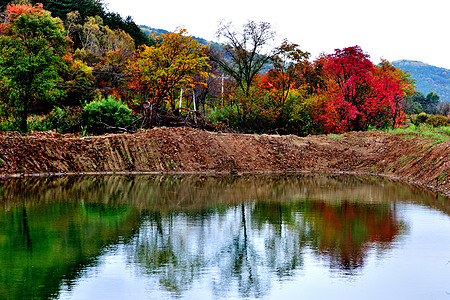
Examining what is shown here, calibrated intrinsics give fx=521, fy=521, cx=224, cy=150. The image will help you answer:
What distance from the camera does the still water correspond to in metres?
8.05

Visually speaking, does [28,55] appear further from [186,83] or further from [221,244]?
[221,244]

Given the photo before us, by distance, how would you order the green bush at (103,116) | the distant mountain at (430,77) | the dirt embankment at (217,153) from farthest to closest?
the distant mountain at (430,77) < the green bush at (103,116) < the dirt embankment at (217,153)

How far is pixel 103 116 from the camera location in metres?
34.1

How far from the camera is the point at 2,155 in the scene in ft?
82.5

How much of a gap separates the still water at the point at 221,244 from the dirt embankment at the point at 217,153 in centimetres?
598

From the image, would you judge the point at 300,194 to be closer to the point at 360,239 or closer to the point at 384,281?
the point at 360,239

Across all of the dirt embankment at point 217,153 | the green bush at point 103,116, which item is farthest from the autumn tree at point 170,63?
the dirt embankment at point 217,153

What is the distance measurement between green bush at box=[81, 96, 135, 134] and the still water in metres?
13.9

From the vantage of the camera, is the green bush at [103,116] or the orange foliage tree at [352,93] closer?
the green bush at [103,116]

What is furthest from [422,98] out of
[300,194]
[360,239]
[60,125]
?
Answer: [360,239]

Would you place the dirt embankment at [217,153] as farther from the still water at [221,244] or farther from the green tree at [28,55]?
the green tree at [28,55]

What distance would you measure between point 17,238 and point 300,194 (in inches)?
445

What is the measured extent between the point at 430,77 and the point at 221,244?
19275 centimetres

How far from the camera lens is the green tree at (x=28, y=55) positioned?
33.1m
